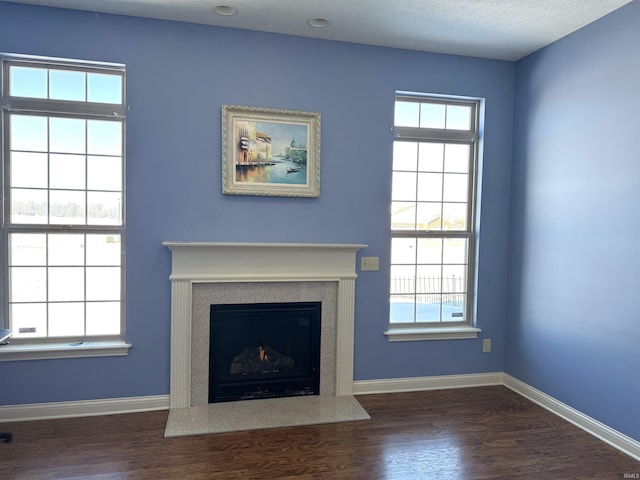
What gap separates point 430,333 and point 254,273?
5.20 feet

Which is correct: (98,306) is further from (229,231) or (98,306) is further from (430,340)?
(430,340)

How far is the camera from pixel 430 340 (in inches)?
138

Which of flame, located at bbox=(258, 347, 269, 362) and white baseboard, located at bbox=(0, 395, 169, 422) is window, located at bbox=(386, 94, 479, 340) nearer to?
flame, located at bbox=(258, 347, 269, 362)

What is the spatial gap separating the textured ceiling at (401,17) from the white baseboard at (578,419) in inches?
108

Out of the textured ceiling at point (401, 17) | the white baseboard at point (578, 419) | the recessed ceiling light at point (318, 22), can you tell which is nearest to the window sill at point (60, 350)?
the textured ceiling at point (401, 17)

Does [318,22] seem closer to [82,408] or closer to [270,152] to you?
[270,152]

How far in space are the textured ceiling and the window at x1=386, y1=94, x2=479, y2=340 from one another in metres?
0.54

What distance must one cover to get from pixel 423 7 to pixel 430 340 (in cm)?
255

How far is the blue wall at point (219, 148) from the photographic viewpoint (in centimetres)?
286

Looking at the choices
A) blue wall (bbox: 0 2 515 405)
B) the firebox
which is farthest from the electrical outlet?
the firebox

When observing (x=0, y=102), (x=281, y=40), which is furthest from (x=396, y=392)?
(x=0, y=102)

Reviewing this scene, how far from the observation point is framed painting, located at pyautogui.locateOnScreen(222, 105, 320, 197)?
3.07 m

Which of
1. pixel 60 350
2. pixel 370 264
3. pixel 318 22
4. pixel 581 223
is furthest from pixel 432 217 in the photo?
pixel 60 350

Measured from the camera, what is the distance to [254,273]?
3.11 metres
